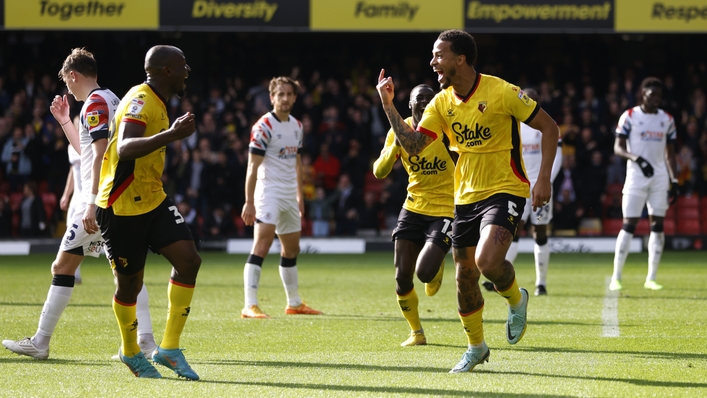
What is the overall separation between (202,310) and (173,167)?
1082cm

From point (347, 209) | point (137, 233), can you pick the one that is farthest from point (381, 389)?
point (347, 209)

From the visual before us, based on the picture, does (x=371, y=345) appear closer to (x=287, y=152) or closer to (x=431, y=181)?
(x=431, y=181)

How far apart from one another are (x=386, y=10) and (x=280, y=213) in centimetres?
1137

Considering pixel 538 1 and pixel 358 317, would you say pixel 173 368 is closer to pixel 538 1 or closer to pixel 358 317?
pixel 358 317

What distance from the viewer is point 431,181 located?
27.9 feet

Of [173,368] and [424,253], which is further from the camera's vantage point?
[424,253]

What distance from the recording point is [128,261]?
21.5 feet

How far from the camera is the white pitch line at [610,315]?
29.3 ft

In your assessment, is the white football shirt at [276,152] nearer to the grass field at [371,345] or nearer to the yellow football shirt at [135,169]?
the grass field at [371,345]

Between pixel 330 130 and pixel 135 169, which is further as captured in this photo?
pixel 330 130

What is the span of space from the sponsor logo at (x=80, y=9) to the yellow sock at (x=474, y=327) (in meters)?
15.8

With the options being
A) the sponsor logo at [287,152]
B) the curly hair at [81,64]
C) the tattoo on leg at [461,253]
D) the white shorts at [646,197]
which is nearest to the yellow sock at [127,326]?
the curly hair at [81,64]

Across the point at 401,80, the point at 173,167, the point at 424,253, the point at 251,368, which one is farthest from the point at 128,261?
the point at 401,80

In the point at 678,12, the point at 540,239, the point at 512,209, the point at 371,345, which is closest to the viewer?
the point at 512,209
